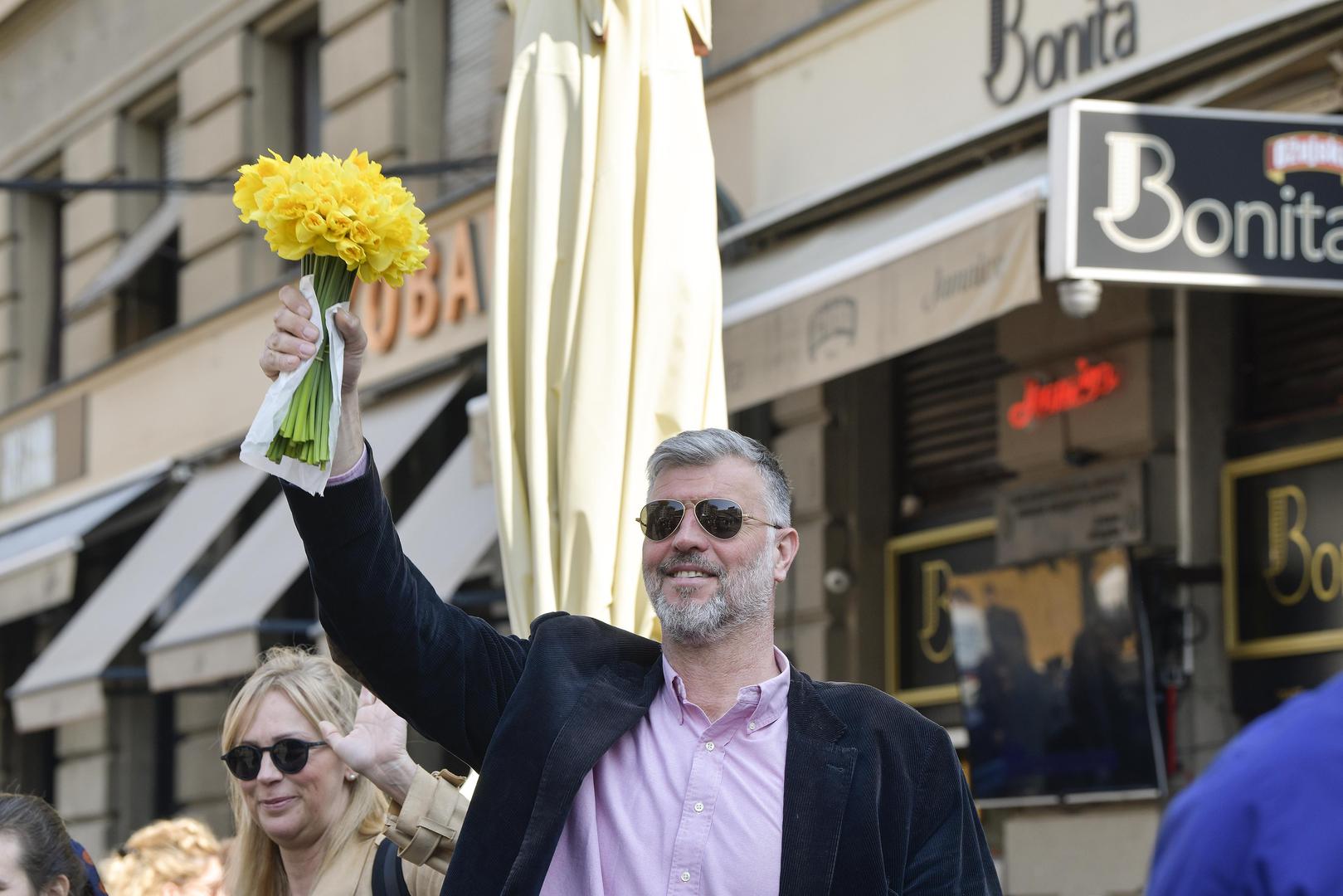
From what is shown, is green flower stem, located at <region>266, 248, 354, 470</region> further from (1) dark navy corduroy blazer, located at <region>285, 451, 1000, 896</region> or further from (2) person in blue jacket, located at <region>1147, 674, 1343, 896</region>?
(2) person in blue jacket, located at <region>1147, 674, 1343, 896</region>

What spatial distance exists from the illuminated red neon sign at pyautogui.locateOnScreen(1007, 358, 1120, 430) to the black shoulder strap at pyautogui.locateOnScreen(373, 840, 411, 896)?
17.5ft

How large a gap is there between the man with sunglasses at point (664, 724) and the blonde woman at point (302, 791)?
76cm

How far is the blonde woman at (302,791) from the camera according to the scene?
4.21 meters

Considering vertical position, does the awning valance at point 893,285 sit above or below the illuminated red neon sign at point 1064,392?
above

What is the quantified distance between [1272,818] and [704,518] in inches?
69.3

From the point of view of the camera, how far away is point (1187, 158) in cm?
667

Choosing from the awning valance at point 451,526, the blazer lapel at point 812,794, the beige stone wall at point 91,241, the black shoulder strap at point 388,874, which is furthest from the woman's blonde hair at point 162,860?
the beige stone wall at point 91,241

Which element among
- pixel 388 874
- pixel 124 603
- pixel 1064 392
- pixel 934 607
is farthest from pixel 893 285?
pixel 124 603

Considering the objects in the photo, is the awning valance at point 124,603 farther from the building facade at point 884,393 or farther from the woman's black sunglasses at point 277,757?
the woman's black sunglasses at point 277,757

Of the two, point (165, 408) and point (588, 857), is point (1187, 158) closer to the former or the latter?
point (588, 857)

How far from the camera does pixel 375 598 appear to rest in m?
3.15

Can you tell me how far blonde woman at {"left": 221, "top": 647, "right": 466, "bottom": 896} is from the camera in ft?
13.8

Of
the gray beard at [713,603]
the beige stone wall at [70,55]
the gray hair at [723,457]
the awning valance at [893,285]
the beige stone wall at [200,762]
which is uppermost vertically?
the beige stone wall at [70,55]

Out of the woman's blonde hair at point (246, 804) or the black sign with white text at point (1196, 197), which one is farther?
the black sign with white text at point (1196, 197)
